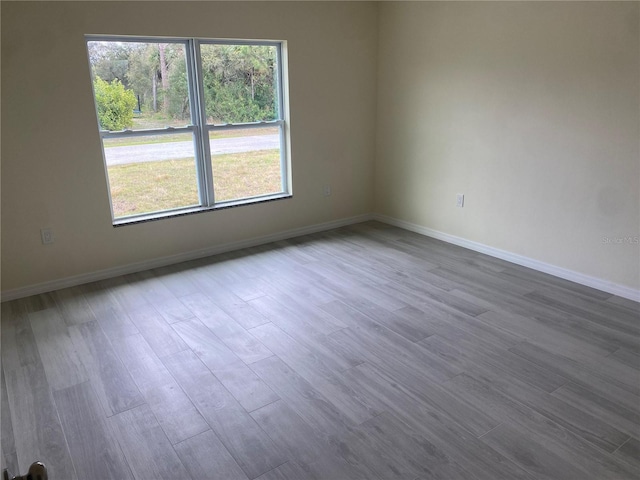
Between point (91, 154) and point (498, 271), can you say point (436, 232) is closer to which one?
point (498, 271)

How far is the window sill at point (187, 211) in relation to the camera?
3883 mm

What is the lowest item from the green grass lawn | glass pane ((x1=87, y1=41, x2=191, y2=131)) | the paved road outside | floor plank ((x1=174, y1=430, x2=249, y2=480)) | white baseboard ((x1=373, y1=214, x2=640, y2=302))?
floor plank ((x1=174, y1=430, x2=249, y2=480))

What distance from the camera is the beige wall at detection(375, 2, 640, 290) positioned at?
3.20 m

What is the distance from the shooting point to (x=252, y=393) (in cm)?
236

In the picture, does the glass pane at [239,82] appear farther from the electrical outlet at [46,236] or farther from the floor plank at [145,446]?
the floor plank at [145,446]

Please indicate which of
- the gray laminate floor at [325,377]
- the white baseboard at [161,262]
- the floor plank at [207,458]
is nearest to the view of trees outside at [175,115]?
the white baseboard at [161,262]

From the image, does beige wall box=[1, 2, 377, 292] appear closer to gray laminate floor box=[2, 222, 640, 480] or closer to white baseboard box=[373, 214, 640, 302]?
gray laminate floor box=[2, 222, 640, 480]

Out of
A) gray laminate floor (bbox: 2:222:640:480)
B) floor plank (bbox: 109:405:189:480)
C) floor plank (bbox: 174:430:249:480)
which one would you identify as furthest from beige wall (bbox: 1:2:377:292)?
floor plank (bbox: 174:430:249:480)

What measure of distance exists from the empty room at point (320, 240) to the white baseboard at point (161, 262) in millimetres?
18

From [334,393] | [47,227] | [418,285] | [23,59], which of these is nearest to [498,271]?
[418,285]

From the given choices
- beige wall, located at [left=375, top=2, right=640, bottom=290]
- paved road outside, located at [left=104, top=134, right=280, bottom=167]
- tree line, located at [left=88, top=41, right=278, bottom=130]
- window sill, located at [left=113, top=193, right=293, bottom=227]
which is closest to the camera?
beige wall, located at [left=375, top=2, right=640, bottom=290]

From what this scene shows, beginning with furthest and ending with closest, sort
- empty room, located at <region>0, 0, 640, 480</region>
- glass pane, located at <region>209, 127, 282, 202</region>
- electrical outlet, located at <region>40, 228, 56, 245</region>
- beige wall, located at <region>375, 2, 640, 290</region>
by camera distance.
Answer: glass pane, located at <region>209, 127, 282, 202</region> < electrical outlet, located at <region>40, 228, 56, 245</region> < beige wall, located at <region>375, 2, 640, 290</region> < empty room, located at <region>0, 0, 640, 480</region>

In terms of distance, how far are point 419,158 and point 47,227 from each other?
329 centimetres

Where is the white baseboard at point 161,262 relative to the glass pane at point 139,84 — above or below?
below
